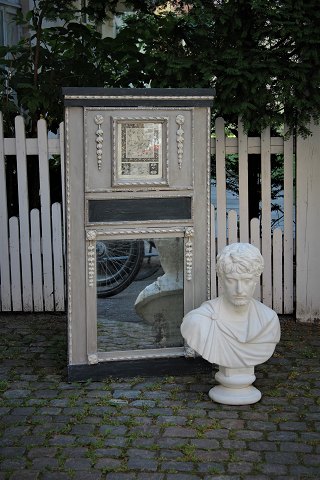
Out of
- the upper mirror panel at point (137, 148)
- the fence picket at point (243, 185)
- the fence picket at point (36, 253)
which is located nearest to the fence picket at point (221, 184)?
the fence picket at point (243, 185)

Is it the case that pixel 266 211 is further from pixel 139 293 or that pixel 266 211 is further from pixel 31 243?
pixel 31 243

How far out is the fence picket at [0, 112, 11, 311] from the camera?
7133 millimetres

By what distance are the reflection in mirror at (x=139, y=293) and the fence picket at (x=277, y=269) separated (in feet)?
5.79

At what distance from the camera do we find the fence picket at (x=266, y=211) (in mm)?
6887

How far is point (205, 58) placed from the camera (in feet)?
21.1

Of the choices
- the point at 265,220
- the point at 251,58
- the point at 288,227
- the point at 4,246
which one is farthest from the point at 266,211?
the point at 4,246

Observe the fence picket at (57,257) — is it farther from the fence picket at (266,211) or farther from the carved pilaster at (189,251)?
the carved pilaster at (189,251)

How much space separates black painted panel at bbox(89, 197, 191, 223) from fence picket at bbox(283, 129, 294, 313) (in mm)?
1774

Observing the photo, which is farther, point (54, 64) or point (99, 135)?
point (54, 64)

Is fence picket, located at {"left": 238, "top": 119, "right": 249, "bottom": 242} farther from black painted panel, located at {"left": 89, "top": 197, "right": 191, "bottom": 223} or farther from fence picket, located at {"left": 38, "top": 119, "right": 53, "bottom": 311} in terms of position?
fence picket, located at {"left": 38, "top": 119, "right": 53, "bottom": 311}

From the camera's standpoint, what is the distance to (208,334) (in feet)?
16.6

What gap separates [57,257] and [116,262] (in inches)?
78.0

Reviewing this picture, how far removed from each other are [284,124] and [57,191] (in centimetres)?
243

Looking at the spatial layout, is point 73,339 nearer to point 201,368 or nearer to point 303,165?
point 201,368
